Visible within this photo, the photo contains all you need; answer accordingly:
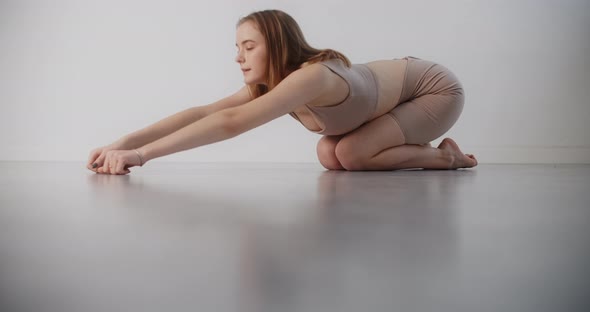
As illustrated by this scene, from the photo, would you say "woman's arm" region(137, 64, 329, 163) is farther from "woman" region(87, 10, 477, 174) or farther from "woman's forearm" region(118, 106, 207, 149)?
"woman's forearm" region(118, 106, 207, 149)

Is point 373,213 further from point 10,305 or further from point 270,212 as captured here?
point 10,305

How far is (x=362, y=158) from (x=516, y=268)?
4.98 feet

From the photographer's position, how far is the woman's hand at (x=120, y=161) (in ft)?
5.06

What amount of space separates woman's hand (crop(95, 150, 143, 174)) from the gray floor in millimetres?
567

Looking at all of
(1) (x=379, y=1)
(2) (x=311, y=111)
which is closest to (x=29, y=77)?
(1) (x=379, y=1)

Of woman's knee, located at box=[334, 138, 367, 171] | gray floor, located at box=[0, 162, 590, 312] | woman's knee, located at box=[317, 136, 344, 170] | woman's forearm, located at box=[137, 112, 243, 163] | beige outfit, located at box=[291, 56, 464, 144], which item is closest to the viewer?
gray floor, located at box=[0, 162, 590, 312]

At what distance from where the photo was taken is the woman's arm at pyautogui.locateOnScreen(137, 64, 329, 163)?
1.48 meters

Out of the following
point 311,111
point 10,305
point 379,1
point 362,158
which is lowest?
point 10,305

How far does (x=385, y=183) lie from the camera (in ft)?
4.62

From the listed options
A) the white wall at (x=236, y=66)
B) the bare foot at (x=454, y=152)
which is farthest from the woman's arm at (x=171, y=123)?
the white wall at (x=236, y=66)

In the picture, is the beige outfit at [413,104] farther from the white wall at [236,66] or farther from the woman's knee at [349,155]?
the white wall at [236,66]

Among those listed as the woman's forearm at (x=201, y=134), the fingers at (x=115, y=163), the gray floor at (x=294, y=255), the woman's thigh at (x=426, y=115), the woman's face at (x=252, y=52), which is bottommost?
the gray floor at (x=294, y=255)

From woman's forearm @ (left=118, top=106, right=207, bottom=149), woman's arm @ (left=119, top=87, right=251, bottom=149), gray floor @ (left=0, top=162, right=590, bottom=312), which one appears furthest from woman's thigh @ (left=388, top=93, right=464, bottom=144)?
gray floor @ (left=0, top=162, right=590, bottom=312)

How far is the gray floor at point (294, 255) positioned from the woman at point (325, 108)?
0.55m
